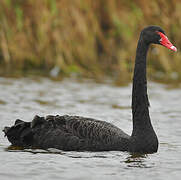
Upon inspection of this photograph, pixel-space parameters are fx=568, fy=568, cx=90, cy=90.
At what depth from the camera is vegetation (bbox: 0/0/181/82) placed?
13867 mm

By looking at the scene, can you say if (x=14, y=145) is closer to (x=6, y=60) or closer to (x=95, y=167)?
(x=95, y=167)

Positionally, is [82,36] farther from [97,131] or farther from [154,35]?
[97,131]

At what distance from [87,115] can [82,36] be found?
520 cm

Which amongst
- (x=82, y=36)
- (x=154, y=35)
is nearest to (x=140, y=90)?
(x=154, y=35)

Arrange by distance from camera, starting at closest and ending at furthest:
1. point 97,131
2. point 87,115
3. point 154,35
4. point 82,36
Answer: point 97,131 → point 154,35 → point 87,115 → point 82,36

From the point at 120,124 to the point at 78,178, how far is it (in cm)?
365

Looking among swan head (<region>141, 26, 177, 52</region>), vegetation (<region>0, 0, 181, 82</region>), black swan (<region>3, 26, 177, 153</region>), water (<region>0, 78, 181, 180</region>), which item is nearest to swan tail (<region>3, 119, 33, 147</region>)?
black swan (<region>3, 26, 177, 153</region>)

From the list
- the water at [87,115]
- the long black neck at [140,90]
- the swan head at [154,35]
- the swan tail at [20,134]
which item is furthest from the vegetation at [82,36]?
the swan head at [154,35]

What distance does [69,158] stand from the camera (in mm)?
6090

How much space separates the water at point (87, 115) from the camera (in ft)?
17.9

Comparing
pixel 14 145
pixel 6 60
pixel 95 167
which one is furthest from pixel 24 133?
pixel 6 60

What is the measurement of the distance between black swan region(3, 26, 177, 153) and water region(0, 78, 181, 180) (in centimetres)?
14

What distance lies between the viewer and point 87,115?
9.41 metres

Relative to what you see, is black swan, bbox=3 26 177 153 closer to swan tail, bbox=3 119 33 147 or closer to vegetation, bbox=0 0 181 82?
swan tail, bbox=3 119 33 147
